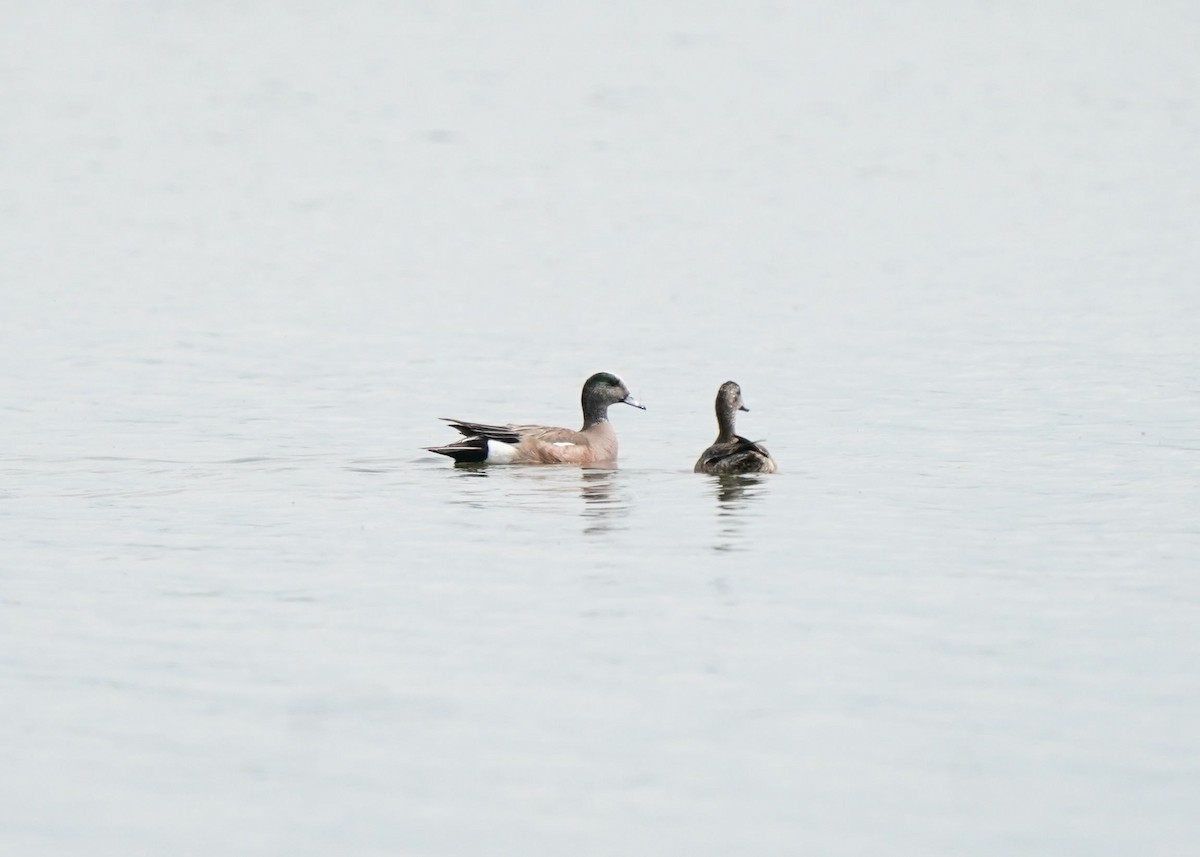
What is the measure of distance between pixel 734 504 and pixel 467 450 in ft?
10.3

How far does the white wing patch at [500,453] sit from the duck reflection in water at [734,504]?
2.03m

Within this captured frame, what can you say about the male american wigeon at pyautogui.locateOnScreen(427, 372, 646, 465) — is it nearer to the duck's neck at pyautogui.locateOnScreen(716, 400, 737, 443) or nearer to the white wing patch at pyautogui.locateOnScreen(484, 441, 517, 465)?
the white wing patch at pyautogui.locateOnScreen(484, 441, 517, 465)

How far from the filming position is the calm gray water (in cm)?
784

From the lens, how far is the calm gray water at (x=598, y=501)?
25.7ft

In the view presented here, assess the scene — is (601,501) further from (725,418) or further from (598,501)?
(725,418)

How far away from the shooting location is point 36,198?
36.4 metres

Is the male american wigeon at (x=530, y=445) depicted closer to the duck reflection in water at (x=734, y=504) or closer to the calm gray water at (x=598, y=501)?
the calm gray water at (x=598, y=501)

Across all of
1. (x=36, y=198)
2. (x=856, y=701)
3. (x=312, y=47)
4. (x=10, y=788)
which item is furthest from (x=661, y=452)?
(x=312, y=47)

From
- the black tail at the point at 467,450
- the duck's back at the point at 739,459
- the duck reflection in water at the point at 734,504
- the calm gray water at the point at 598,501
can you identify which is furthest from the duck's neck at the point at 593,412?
the duck reflection in water at the point at 734,504

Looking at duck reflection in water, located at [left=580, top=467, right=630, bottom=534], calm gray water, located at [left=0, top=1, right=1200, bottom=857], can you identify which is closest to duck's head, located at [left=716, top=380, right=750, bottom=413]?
calm gray water, located at [left=0, top=1, right=1200, bottom=857]

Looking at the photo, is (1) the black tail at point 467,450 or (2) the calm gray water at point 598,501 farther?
(1) the black tail at point 467,450

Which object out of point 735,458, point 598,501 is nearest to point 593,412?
point 735,458

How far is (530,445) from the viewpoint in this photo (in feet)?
54.7

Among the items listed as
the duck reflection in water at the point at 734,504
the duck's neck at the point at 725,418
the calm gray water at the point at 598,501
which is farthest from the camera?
the duck's neck at the point at 725,418
